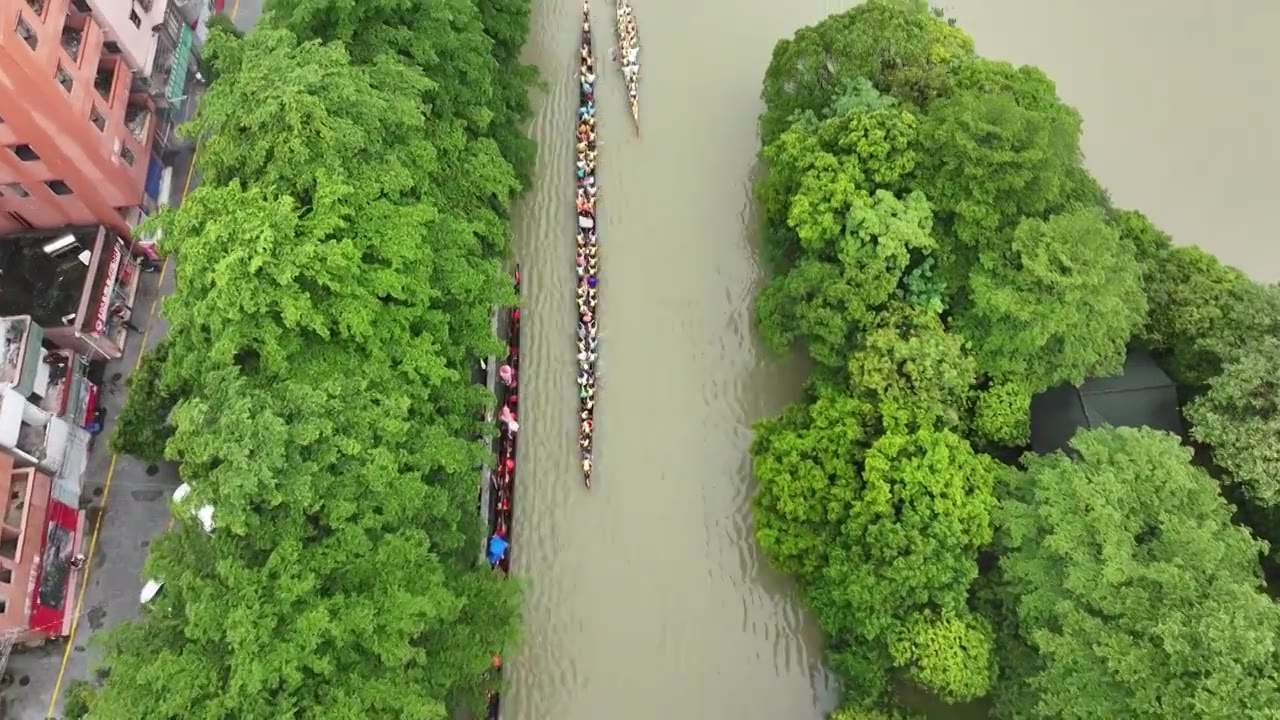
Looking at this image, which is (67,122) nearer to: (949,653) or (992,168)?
(992,168)

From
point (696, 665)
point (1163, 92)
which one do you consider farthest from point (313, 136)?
point (1163, 92)

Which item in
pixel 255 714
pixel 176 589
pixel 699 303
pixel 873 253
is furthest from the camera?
pixel 699 303

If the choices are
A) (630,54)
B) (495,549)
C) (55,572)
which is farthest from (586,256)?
(55,572)

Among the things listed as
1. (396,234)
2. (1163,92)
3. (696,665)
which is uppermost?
(1163,92)

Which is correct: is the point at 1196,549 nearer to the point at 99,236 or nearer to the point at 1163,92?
the point at 1163,92

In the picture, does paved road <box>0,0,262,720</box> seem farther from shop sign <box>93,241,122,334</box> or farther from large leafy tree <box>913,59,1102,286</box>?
large leafy tree <box>913,59,1102,286</box>

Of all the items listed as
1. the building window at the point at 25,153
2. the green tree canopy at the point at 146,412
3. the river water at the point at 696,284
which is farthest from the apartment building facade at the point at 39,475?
the river water at the point at 696,284

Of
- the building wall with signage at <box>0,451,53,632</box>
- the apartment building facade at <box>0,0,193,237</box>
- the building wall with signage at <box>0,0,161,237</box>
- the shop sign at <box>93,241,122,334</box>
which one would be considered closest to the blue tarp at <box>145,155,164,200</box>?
the apartment building facade at <box>0,0,193,237</box>
